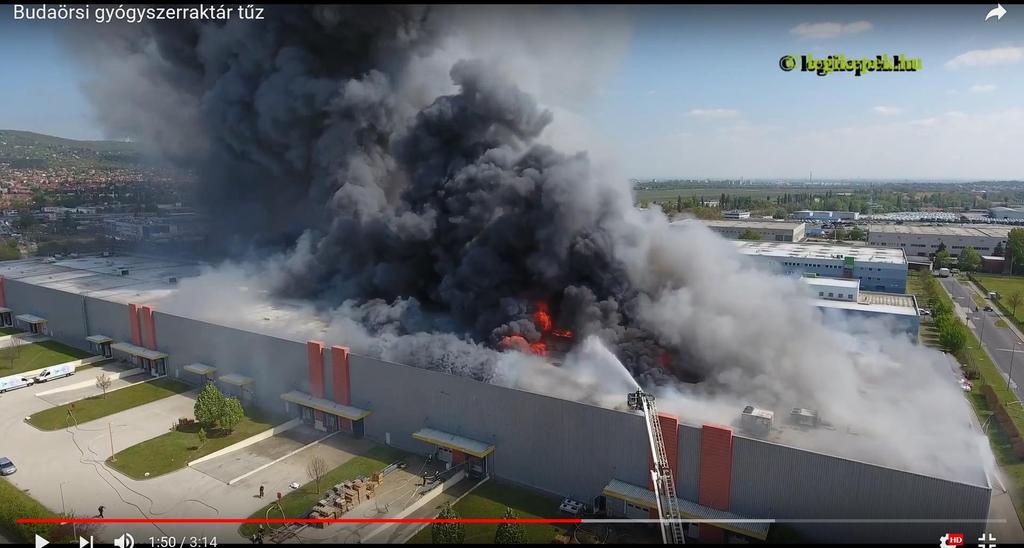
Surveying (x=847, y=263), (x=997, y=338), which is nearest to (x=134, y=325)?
(x=847, y=263)

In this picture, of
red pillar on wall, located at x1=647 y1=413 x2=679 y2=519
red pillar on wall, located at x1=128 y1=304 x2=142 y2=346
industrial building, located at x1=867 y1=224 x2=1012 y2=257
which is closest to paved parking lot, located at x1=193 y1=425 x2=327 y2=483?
red pillar on wall, located at x1=647 y1=413 x2=679 y2=519

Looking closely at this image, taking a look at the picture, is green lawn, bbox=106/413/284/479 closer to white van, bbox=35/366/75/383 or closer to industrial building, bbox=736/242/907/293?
white van, bbox=35/366/75/383

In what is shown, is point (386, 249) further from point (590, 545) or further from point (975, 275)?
point (975, 275)

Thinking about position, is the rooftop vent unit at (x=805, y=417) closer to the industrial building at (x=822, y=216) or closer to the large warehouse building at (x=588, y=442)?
the large warehouse building at (x=588, y=442)

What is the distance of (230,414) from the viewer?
22.9 meters

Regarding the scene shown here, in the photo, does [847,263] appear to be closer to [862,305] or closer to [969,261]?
[862,305]

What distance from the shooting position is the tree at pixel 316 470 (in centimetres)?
1927

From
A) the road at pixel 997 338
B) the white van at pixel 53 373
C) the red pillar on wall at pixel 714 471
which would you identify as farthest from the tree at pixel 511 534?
the white van at pixel 53 373

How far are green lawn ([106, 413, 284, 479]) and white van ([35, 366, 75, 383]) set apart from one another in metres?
10.4

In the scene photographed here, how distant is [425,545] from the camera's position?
1543 centimetres

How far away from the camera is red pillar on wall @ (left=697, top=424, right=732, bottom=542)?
15320mm

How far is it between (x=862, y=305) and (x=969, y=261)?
36.9m

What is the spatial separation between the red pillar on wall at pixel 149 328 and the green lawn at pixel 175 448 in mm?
8063

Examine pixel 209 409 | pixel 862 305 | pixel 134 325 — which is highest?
pixel 862 305
